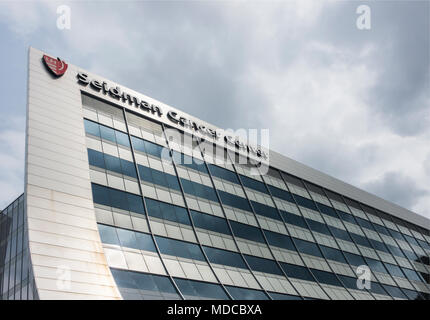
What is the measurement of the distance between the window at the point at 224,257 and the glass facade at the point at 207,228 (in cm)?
10

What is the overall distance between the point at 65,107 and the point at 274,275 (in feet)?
72.5

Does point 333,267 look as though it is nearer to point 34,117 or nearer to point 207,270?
point 207,270

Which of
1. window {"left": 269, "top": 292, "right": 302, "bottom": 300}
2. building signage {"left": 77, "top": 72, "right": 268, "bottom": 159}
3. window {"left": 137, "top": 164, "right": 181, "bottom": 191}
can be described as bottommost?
window {"left": 269, "top": 292, "right": 302, "bottom": 300}

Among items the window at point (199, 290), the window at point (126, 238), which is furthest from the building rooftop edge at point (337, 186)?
the window at point (199, 290)

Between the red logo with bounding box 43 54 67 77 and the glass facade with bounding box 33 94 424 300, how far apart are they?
2.63 m

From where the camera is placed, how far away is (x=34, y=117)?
2528 centimetres

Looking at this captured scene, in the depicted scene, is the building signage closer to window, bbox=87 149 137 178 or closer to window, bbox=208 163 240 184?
window, bbox=208 163 240 184

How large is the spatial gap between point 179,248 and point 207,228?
411 cm

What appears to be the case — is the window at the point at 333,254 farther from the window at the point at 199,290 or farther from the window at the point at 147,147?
the window at the point at 147,147

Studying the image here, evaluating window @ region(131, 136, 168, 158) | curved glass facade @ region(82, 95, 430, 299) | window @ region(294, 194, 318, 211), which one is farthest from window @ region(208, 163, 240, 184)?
window @ region(294, 194, 318, 211)

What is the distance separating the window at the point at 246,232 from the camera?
110ft

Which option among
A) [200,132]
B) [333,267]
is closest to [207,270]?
[200,132]

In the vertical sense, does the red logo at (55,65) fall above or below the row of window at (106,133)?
above

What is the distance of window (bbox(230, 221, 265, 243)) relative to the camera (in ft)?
110
